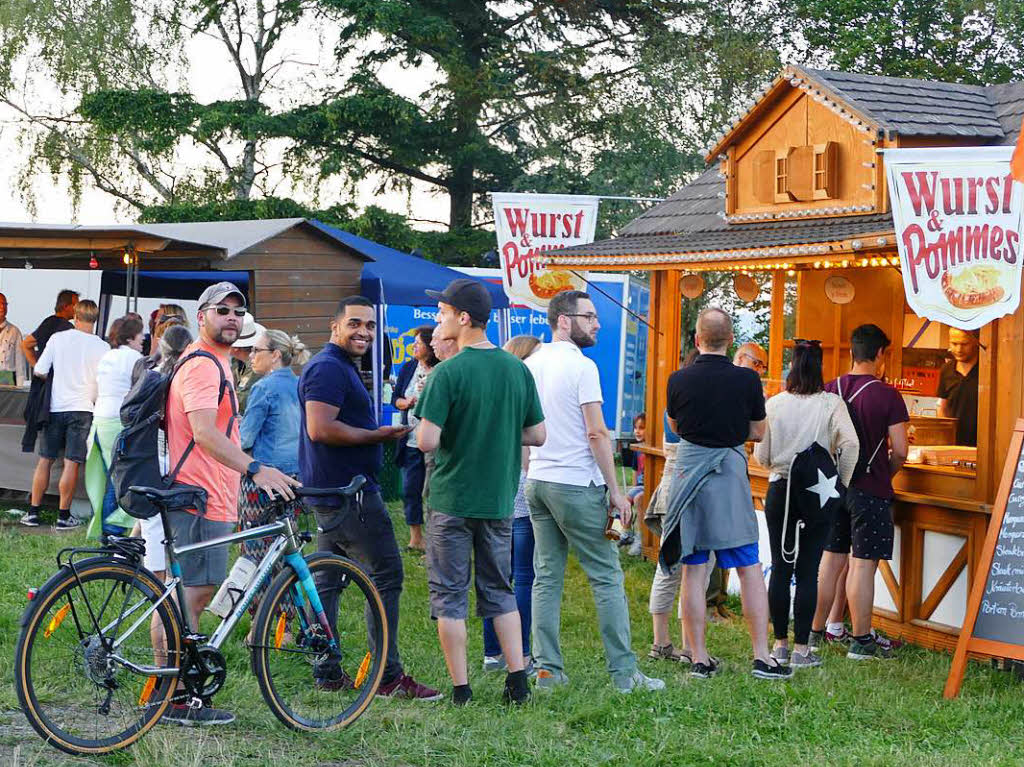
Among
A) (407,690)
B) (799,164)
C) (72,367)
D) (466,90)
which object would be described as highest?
(466,90)

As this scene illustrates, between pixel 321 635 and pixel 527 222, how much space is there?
619 centimetres

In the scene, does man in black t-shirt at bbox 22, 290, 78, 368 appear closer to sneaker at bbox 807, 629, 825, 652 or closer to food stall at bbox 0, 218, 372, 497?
food stall at bbox 0, 218, 372, 497

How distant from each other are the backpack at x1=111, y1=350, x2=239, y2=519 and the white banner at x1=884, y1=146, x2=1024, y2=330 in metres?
3.31

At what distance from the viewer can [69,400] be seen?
414 inches

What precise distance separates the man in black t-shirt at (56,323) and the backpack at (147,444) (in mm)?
5612

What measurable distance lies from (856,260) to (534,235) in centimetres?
322

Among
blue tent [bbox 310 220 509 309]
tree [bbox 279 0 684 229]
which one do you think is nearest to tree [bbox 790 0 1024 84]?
tree [bbox 279 0 684 229]

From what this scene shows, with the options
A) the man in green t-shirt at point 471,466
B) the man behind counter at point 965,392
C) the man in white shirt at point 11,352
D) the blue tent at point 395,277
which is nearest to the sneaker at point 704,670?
the man in green t-shirt at point 471,466

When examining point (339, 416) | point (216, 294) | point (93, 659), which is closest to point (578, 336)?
point (339, 416)

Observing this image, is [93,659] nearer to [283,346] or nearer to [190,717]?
[190,717]

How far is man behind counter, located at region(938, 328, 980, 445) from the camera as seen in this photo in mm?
9094

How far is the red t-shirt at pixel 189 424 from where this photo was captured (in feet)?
16.6

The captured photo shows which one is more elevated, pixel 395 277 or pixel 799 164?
pixel 799 164

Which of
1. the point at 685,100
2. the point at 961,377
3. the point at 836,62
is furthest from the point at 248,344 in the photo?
the point at 836,62
